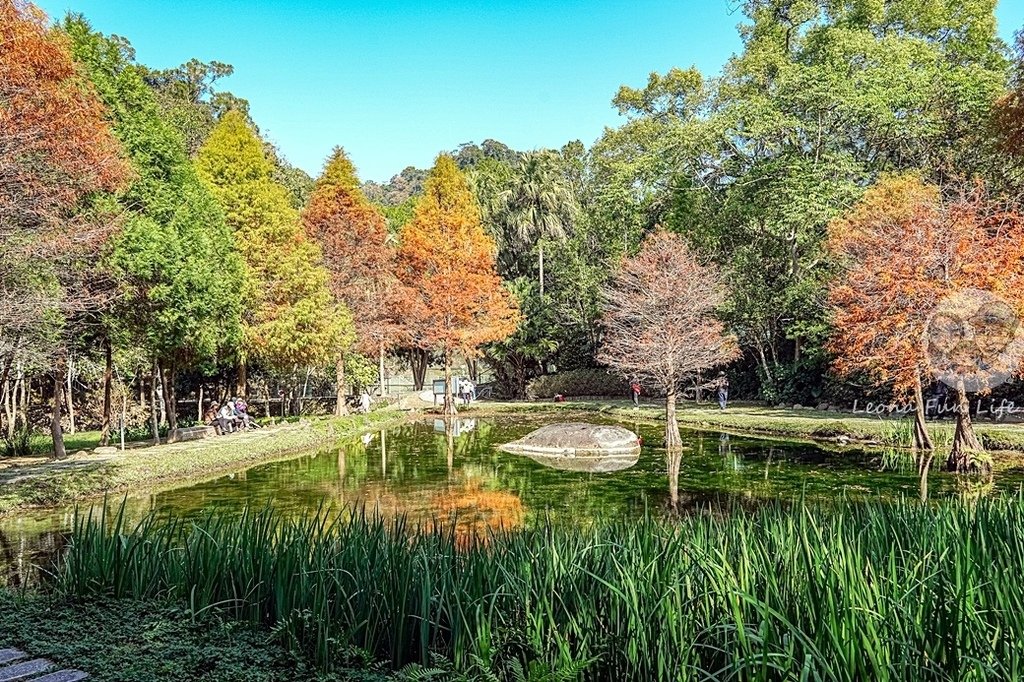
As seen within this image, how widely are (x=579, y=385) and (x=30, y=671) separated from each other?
31945mm

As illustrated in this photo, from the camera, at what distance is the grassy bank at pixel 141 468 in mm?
11258

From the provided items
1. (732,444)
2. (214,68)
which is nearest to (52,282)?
(732,444)

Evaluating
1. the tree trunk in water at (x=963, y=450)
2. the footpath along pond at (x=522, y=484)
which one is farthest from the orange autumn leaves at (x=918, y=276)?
the footpath along pond at (x=522, y=484)

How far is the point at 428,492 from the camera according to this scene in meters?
12.4

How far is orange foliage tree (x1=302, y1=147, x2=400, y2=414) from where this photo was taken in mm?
28000

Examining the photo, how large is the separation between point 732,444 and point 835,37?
14839 millimetres

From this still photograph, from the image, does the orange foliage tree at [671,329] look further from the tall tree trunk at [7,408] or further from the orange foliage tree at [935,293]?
the tall tree trunk at [7,408]

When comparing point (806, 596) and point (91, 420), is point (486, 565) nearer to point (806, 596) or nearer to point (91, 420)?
point (806, 596)

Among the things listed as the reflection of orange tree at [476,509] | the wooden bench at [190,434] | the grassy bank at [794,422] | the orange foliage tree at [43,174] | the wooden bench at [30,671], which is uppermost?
the orange foliage tree at [43,174]

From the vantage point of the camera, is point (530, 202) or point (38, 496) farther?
point (530, 202)

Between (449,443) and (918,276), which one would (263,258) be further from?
(918,276)

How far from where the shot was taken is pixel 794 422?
1972cm

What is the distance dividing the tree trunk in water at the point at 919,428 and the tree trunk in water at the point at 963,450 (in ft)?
3.30

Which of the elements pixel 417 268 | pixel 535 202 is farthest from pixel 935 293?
pixel 535 202
